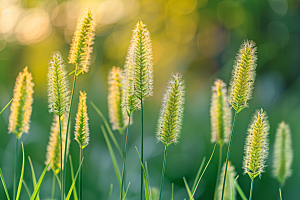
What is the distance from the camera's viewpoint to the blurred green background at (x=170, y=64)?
1.24m

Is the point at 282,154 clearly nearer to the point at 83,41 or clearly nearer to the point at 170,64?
the point at 83,41

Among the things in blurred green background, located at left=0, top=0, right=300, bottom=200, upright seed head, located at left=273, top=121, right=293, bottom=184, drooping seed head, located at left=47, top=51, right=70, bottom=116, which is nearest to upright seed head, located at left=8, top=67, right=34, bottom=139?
drooping seed head, located at left=47, top=51, right=70, bottom=116

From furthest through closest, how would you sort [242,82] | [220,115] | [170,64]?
[170,64] < [220,115] < [242,82]

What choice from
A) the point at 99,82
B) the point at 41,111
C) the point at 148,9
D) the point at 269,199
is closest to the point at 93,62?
the point at 99,82

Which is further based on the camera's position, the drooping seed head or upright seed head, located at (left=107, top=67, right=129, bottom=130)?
upright seed head, located at (left=107, top=67, right=129, bottom=130)

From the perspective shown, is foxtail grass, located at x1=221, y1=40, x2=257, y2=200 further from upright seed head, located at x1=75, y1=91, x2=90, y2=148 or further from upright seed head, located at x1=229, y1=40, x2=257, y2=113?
upright seed head, located at x1=75, y1=91, x2=90, y2=148

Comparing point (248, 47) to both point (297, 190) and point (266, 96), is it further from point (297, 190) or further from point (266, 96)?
point (266, 96)

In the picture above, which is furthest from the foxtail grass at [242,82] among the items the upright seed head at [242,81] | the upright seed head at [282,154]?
the upright seed head at [282,154]

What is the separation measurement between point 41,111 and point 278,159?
1.22 m

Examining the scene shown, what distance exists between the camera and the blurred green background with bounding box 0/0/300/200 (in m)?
1.24

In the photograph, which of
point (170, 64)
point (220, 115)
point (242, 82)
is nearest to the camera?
point (242, 82)

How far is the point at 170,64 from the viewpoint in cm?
158

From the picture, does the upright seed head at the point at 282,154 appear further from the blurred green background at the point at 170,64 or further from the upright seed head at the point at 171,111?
the blurred green background at the point at 170,64

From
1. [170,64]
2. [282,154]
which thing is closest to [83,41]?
[282,154]
